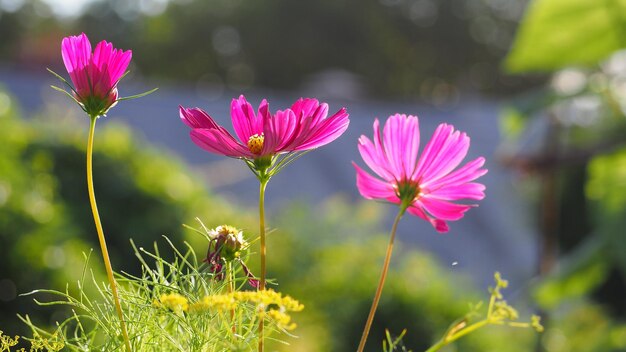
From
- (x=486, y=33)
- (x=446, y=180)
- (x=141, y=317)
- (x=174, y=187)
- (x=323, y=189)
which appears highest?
(x=486, y=33)

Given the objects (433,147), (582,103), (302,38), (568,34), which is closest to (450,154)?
(433,147)

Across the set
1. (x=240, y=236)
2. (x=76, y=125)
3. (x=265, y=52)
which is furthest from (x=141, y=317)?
(x=265, y=52)

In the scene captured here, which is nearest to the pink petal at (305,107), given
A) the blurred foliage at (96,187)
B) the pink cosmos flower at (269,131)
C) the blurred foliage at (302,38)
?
the pink cosmos flower at (269,131)

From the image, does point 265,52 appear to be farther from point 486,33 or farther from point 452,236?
point 452,236

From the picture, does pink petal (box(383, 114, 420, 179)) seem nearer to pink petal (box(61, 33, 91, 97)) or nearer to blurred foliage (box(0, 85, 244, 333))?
pink petal (box(61, 33, 91, 97))

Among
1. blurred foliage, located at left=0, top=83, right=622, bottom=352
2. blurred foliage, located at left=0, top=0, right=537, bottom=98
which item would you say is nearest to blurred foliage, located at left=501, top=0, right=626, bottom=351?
blurred foliage, located at left=0, top=83, right=622, bottom=352

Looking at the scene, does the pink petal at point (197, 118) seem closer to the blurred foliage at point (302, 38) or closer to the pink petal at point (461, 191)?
the pink petal at point (461, 191)
